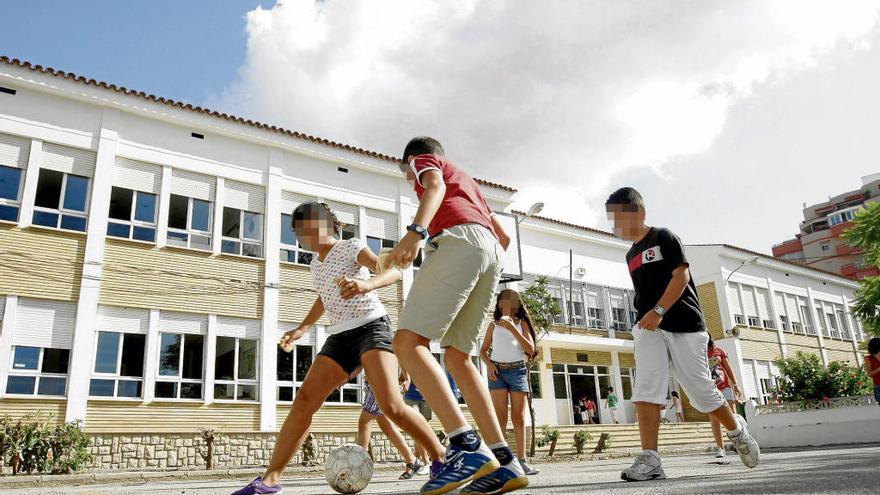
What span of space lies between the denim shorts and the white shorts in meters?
A: 2.23

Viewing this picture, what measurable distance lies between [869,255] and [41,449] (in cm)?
2369

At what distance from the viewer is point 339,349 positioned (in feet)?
13.1

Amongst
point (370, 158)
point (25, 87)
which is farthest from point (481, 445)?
point (370, 158)

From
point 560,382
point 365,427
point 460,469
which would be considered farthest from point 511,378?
point 560,382

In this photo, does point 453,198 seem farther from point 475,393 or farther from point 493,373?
point 493,373

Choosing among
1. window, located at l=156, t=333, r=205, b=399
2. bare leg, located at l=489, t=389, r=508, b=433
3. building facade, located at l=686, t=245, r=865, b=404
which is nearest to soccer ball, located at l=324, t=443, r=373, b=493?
bare leg, located at l=489, t=389, r=508, b=433

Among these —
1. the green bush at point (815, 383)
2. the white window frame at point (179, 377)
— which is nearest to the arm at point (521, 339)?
the white window frame at point (179, 377)

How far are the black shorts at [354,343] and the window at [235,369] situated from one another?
48.9 ft

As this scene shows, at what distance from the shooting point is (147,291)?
17172mm

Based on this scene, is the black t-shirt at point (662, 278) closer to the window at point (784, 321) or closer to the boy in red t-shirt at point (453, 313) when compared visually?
the boy in red t-shirt at point (453, 313)

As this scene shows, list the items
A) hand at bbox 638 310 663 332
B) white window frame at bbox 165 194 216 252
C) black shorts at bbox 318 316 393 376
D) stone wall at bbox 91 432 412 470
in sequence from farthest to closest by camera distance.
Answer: white window frame at bbox 165 194 216 252, stone wall at bbox 91 432 412 470, hand at bbox 638 310 663 332, black shorts at bbox 318 316 393 376

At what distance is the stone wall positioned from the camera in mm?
15211

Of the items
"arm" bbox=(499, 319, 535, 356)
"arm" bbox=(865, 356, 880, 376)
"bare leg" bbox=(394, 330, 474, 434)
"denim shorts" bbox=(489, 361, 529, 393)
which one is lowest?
"bare leg" bbox=(394, 330, 474, 434)

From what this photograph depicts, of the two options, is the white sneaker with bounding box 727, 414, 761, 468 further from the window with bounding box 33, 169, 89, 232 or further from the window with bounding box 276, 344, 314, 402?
the window with bounding box 33, 169, 89, 232
